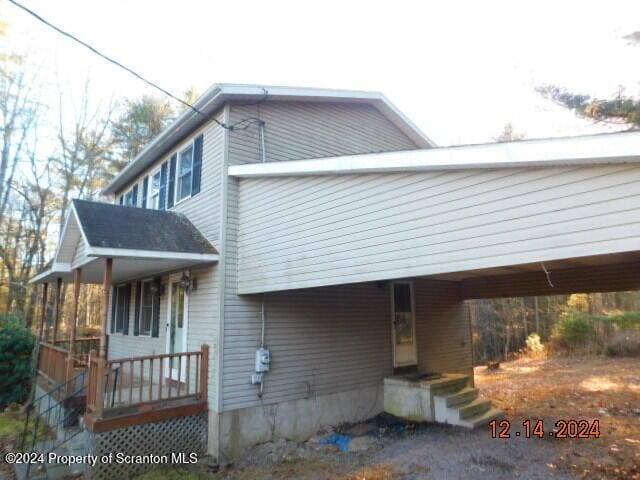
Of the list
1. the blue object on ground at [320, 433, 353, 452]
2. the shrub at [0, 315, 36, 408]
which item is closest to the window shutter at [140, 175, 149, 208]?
the shrub at [0, 315, 36, 408]

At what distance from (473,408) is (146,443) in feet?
18.1

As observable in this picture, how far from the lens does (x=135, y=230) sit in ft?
22.7

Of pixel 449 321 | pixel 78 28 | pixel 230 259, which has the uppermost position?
pixel 78 28

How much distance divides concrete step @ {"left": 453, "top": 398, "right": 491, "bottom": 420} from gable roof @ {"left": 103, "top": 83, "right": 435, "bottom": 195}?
6651 mm

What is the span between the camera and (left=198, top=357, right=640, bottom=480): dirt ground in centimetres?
504

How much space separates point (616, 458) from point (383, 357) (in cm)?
443

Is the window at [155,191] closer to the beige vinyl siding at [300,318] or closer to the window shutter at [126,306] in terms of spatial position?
the window shutter at [126,306]

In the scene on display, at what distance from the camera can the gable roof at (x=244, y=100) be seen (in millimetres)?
7477

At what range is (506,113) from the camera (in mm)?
18953

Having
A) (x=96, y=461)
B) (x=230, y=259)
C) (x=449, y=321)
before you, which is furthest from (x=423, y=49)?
(x=96, y=461)

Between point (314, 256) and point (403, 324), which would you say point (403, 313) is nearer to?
point (403, 324)

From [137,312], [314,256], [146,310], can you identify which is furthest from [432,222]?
[137,312]

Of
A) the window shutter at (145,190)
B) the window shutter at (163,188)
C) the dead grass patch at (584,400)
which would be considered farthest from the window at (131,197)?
the dead grass patch at (584,400)

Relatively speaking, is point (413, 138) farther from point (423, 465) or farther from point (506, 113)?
point (506, 113)
